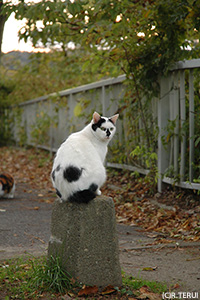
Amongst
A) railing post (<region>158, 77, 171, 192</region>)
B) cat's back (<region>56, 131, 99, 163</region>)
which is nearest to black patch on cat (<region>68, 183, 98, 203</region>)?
cat's back (<region>56, 131, 99, 163</region>)

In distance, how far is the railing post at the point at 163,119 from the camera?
7254 mm

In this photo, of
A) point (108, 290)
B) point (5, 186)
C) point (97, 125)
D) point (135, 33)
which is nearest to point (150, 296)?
point (108, 290)

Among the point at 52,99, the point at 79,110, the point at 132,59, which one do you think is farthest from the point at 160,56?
the point at 52,99

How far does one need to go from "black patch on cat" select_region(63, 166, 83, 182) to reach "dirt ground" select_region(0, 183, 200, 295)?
122 cm

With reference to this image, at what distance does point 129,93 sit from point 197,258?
4.43 m

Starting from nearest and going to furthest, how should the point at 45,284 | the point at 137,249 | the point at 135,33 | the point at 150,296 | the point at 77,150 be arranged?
the point at 150,296 → the point at 45,284 → the point at 77,150 → the point at 137,249 → the point at 135,33

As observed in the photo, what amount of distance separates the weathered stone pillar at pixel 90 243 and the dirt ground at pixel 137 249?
470mm

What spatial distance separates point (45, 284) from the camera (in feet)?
12.4

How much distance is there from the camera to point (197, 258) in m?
4.68

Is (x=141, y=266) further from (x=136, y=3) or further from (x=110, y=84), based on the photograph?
(x=110, y=84)

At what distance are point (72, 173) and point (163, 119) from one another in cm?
379

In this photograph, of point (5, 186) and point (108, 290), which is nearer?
point (108, 290)

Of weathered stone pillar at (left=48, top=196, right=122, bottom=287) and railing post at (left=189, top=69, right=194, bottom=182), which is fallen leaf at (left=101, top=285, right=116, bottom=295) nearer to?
weathered stone pillar at (left=48, top=196, right=122, bottom=287)

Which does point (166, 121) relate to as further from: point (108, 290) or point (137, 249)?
point (108, 290)
